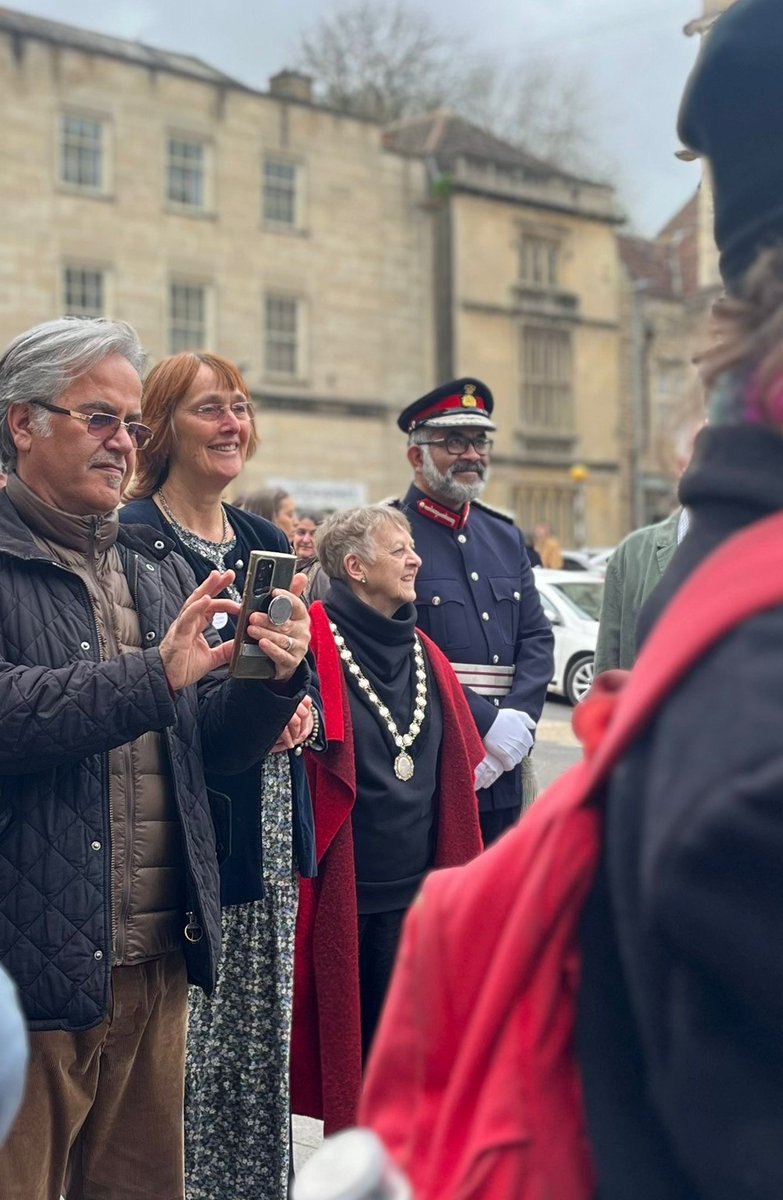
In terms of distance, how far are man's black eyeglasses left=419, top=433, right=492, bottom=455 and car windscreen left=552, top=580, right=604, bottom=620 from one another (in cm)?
1133

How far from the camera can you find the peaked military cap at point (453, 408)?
5984 mm

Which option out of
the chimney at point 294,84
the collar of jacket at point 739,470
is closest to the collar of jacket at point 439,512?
the collar of jacket at point 739,470

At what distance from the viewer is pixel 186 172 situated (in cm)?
3172

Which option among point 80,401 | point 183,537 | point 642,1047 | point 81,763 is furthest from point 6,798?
point 642,1047

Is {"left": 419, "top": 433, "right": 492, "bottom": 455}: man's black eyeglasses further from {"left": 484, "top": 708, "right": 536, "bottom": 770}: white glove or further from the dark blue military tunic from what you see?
{"left": 484, "top": 708, "right": 536, "bottom": 770}: white glove

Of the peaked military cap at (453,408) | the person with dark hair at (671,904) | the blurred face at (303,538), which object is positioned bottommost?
the person with dark hair at (671,904)

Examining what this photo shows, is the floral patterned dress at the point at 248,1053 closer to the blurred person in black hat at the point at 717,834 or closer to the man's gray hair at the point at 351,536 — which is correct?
the man's gray hair at the point at 351,536

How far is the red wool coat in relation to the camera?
179 inches

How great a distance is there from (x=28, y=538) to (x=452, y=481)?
9.31 feet

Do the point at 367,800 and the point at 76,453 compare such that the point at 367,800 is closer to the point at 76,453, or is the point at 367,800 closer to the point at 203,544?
the point at 203,544

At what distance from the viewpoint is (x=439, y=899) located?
1.53 metres

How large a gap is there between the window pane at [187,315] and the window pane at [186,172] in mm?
1738

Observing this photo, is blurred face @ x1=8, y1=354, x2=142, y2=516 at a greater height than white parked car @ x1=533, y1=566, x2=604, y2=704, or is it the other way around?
blurred face @ x1=8, y1=354, x2=142, y2=516

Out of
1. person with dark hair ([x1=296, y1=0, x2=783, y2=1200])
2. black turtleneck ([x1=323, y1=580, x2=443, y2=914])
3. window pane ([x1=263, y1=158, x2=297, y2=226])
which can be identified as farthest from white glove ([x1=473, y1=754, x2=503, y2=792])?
window pane ([x1=263, y1=158, x2=297, y2=226])
